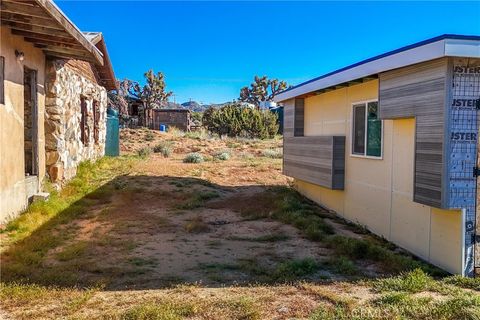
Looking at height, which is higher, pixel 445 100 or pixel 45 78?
pixel 45 78

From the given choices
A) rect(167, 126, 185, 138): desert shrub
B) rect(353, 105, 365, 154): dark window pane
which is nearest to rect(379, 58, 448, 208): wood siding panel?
rect(353, 105, 365, 154): dark window pane

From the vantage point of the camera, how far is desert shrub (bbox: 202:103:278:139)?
1249 inches

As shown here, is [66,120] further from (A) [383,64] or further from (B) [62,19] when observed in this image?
(A) [383,64]

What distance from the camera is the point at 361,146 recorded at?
7.72 m

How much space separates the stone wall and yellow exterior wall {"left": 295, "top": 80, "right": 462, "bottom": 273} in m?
6.10

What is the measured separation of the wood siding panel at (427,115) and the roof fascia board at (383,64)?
0.43ft

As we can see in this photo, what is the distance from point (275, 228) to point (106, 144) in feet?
37.4

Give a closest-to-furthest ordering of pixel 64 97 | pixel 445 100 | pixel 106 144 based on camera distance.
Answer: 1. pixel 445 100
2. pixel 64 97
3. pixel 106 144

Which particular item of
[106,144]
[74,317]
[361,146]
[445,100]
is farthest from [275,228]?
[106,144]

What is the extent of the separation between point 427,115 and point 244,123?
87.4ft

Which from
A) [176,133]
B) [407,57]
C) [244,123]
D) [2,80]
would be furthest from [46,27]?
[244,123]

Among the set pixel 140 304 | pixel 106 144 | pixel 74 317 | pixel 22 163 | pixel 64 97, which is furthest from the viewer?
pixel 106 144

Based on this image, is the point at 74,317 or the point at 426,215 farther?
the point at 426,215

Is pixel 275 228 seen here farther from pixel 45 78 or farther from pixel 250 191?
pixel 45 78
